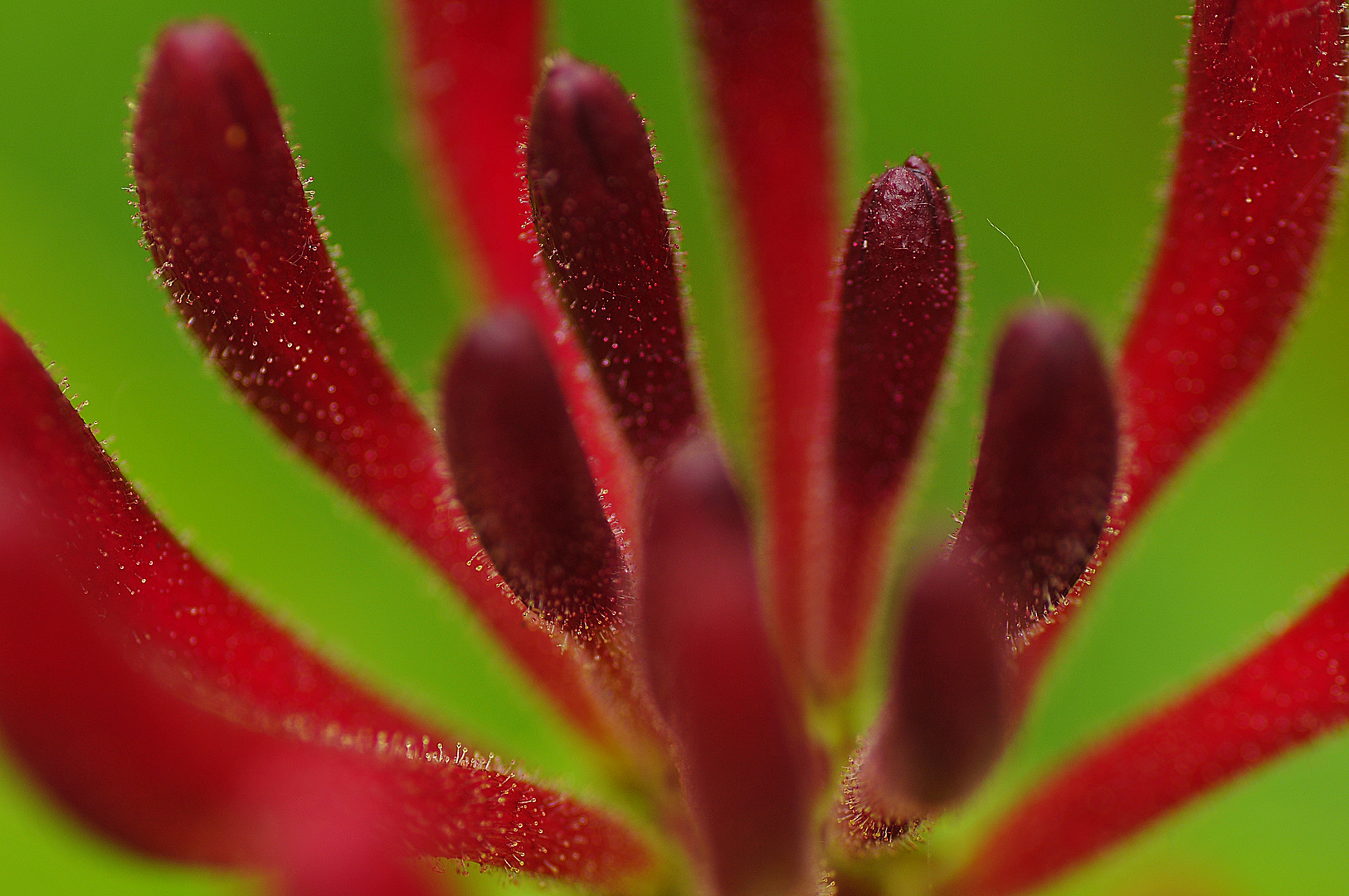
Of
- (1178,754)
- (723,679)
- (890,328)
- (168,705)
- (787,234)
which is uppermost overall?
(168,705)

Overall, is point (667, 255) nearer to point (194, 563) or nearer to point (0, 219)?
point (194, 563)

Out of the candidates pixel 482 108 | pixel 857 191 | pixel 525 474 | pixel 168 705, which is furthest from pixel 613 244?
pixel 857 191

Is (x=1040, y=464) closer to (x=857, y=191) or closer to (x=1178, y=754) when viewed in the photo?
(x=1178, y=754)

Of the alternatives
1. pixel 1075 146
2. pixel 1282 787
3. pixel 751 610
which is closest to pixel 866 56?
pixel 1075 146

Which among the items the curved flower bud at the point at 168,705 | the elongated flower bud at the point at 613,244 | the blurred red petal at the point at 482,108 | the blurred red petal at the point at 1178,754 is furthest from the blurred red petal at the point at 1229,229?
the blurred red petal at the point at 482,108

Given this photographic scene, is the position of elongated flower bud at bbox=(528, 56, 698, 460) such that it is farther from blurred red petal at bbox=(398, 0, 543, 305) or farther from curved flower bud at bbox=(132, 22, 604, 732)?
blurred red petal at bbox=(398, 0, 543, 305)
